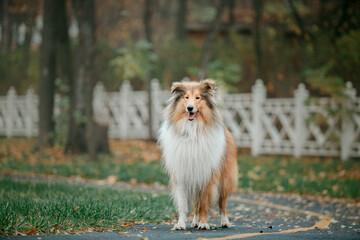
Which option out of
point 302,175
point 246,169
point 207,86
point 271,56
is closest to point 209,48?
point 271,56

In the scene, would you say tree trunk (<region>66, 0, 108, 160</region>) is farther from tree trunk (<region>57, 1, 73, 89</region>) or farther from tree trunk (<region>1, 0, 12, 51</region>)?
tree trunk (<region>1, 0, 12, 51</region>)

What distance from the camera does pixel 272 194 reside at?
40.9 ft

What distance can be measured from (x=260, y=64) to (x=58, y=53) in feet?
24.8

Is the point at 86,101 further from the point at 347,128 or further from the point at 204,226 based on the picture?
the point at 204,226

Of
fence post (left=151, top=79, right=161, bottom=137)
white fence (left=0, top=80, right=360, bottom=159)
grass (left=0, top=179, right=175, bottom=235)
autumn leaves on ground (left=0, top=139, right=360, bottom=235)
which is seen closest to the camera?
grass (left=0, top=179, right=175, bottom=235)

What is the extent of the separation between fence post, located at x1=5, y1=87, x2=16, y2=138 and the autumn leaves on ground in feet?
18.9

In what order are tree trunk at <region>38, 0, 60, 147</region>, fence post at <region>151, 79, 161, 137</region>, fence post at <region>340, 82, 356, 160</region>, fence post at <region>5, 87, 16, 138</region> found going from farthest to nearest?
fence post at <region>5, 87, 16, 138</region>, fence post at <region>151, 79, 161, 137</region>, tree trunk at <region>38, 0, 60, 147</region>, fence post at <region>340, 82, 356, 160</region>

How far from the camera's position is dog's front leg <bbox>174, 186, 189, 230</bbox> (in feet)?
24.8

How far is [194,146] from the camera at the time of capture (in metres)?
7.58

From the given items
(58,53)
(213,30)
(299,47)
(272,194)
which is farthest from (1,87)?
(272,194)

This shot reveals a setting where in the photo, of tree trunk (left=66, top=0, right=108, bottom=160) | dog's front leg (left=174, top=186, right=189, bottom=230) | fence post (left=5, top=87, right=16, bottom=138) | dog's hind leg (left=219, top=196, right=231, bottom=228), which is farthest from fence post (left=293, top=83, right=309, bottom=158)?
fence post (left=5, top=87, right=16, bottom=138)

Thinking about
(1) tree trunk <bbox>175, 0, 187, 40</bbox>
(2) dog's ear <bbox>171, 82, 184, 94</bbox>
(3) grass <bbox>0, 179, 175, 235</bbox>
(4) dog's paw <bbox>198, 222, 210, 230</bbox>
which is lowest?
(4) dog's paw <bbox>198, 222, 210, 230</bbox>

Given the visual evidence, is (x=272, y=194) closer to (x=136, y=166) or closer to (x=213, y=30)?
(x=136, y=166)

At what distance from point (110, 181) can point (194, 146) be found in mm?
6404
